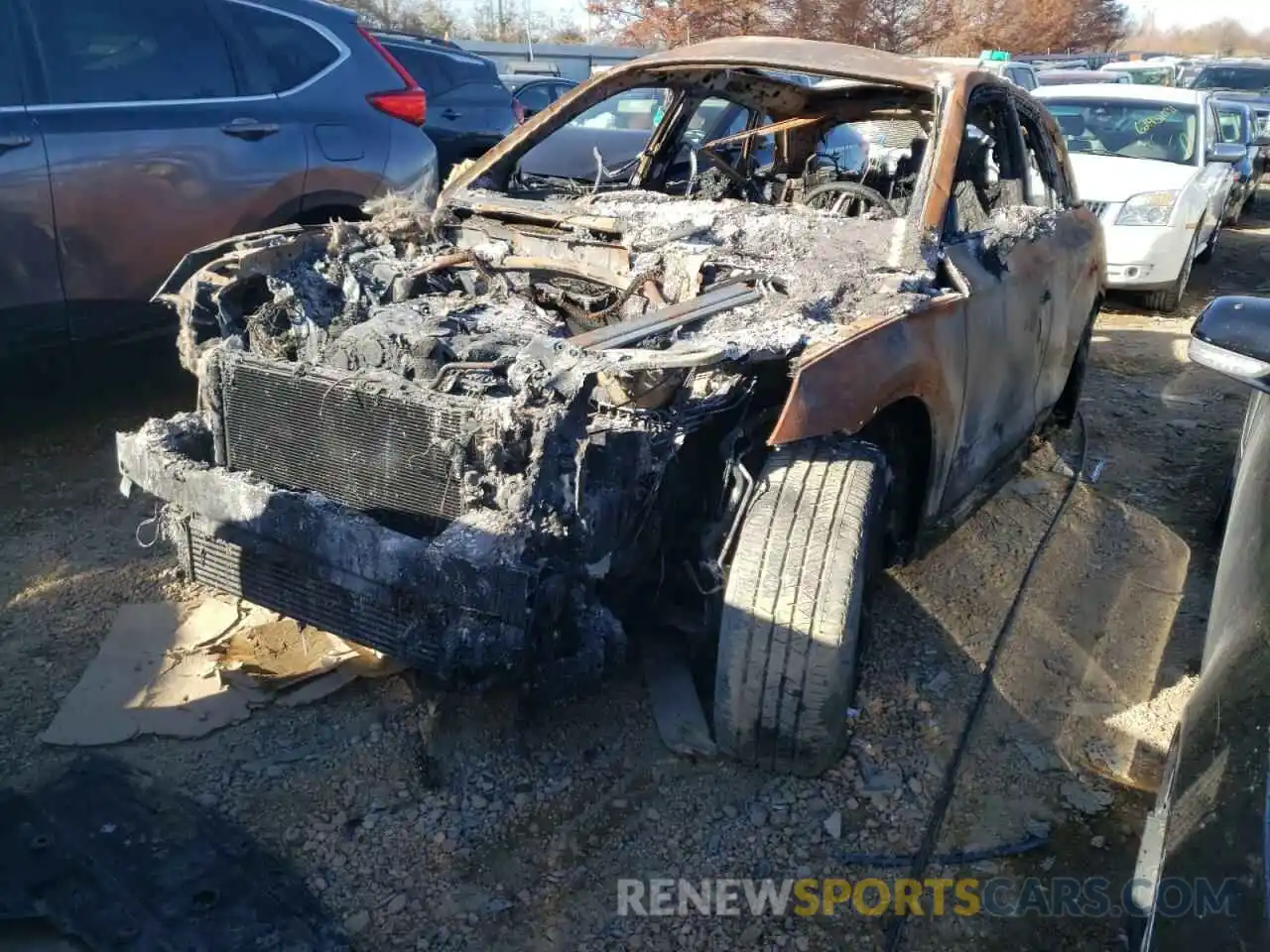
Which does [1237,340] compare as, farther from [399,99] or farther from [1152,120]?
[1152,120]

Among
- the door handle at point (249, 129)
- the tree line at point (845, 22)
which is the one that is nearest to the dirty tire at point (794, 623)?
the door handle at point (249, 129)

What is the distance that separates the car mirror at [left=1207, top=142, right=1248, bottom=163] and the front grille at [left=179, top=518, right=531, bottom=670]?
27.2ft

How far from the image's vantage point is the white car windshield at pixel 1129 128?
28.5 ft

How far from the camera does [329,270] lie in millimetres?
3430

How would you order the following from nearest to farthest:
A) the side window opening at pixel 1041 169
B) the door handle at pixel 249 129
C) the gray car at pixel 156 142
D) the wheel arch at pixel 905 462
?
1. the wheel arch at pixel 905 462
2. the gray car at pixel 156 142
3. the side window opening at pixel 1041 169
4. the door handle at pixel 249 129

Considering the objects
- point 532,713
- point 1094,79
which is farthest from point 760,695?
point 1094,79

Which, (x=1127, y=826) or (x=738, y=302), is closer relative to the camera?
(x=1127, y=826)

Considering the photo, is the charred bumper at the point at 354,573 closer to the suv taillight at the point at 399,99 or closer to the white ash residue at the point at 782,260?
the white ash residue at the point at 782,260

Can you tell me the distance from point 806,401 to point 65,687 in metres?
2.23

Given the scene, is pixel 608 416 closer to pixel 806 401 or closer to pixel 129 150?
pixel 806 401

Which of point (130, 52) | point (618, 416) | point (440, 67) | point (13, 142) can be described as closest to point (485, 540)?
point (618, 416)

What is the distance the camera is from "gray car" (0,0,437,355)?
12.8 ft

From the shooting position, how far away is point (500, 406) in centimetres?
244

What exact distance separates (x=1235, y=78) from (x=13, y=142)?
20300 mm
